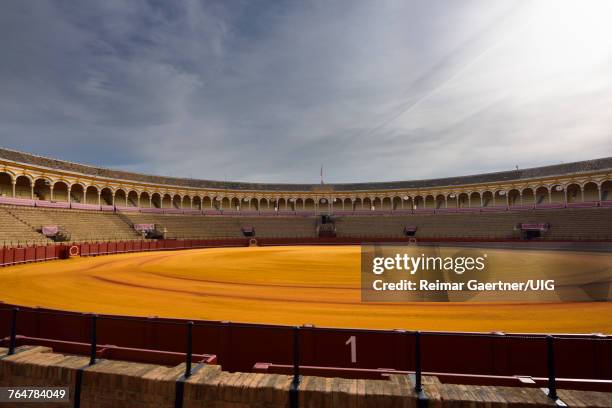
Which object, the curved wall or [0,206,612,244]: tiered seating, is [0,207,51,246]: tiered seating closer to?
[0,206,612,244]: tiered seating

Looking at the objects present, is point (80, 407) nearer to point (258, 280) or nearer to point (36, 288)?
point (258, 280)

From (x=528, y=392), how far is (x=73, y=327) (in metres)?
8.06

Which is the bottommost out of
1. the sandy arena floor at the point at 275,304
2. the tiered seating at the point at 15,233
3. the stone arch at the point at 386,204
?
the sandy arena floor at the point at 275,304

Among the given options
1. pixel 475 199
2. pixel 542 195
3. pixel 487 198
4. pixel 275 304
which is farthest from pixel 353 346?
pixel 475 199

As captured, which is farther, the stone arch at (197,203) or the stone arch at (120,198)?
the stone arch at (197,203)

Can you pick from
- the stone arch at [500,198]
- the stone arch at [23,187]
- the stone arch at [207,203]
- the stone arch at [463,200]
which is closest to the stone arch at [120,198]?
the stone arch at [23,187]

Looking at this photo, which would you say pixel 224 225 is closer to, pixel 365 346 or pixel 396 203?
pixel 396 203

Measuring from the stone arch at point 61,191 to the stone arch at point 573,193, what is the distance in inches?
2931

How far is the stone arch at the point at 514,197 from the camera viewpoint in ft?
170

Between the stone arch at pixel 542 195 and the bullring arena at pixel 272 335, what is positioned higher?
the stone arch at pixel 542 195

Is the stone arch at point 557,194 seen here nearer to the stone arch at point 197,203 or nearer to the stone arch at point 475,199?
the stone arch at point 475,199

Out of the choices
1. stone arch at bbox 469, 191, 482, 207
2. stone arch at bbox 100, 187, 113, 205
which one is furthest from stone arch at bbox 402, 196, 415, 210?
stone arch at bbox 100, 187, 113, 205

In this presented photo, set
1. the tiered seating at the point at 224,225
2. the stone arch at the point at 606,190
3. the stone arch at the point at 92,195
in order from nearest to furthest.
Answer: the stone arch at the point at 606,190 → the tiered seating at the point at 224,225 → the stone arch at the point at 92,195

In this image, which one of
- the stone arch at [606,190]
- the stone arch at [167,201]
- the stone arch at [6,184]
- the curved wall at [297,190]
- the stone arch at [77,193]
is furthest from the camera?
the stone arch at [167,201]
